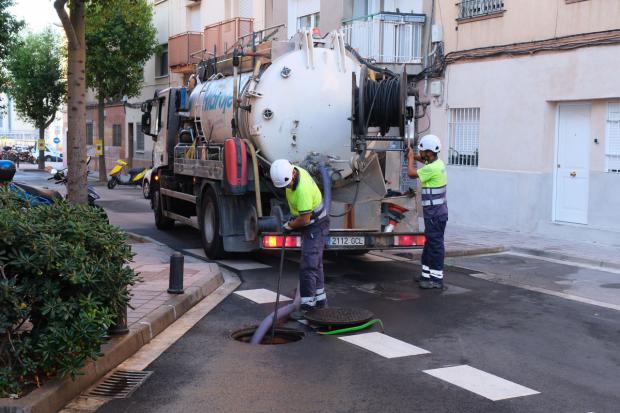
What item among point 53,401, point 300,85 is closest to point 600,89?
point 300,85

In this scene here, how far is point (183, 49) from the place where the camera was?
30.1 m

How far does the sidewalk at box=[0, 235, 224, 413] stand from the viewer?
15.7 feet

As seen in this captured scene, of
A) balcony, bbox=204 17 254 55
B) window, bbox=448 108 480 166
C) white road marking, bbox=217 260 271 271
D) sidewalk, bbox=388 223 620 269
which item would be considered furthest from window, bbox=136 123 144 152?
white road marking, bbox=217 260 271 271

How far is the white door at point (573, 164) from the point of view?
1395 centimetres

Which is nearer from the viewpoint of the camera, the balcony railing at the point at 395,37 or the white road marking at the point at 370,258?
the white road marking at the point at 370,258

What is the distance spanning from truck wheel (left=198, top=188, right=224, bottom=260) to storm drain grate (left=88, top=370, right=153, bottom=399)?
539cm

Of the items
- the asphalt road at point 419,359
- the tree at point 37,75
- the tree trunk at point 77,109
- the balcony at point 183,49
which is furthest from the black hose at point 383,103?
the tree at point 37,75

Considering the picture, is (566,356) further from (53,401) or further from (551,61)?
(551,61)

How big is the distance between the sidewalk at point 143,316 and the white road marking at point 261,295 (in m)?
0.43

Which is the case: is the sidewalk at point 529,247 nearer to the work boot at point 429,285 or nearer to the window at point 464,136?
the window at point 464,136

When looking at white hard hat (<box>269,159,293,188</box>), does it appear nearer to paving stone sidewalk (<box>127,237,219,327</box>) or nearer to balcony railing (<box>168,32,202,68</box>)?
paving stone sidewalk (<box>127,237,219,327</box>)

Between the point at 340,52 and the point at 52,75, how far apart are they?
34.3 m

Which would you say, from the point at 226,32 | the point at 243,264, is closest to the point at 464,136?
the point at 243,264

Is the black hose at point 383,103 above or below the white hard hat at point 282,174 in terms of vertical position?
above
